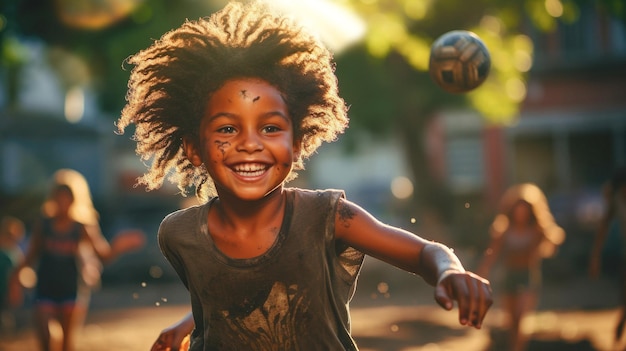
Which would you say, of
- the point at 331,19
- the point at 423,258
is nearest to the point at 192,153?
the point at 423,258

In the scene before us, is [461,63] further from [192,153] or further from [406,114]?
[406,114]

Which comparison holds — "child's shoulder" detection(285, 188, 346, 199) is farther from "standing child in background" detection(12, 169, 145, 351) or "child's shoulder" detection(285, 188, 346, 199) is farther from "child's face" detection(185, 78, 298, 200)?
"standing child in background" detection(12, 169, 145, 351)

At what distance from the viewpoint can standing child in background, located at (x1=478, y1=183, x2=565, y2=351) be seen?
8.73 metres

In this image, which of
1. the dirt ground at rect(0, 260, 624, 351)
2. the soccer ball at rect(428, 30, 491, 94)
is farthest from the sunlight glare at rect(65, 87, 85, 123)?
the soccer ball at rect(428, 30, 491, 94)

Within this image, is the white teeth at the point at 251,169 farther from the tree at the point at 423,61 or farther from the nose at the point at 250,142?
the tree at the point at 423,61

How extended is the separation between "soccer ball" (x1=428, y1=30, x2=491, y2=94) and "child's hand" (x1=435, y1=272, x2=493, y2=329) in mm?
2562

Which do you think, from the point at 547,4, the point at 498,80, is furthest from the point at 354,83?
the point at 547,4

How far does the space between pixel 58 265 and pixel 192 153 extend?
4.76 metres

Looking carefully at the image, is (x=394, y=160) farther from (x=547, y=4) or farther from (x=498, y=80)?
(x=547, y=4)

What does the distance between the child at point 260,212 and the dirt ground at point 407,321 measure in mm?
4396

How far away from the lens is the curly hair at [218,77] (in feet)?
10.9

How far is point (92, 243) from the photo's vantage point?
7977 mm

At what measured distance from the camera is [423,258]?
2877 millimetres

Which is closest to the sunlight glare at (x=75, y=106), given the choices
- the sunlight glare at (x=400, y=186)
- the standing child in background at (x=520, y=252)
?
the sunlight glare at (x=400, y=186)
